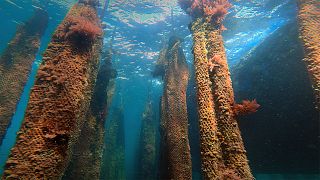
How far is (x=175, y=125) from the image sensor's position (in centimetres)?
596

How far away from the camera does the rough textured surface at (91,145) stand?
670 centimetres

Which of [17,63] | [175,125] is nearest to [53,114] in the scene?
[175,125]

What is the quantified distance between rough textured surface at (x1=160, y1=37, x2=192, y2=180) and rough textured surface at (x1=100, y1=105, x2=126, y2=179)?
6750 mm

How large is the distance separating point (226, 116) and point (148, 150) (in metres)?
9.36

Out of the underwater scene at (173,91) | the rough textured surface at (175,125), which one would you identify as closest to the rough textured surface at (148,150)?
the underwater scene at (173,91)

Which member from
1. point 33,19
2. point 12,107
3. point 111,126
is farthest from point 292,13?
point 12,107

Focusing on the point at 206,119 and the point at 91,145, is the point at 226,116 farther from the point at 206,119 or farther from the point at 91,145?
the point at 91,145

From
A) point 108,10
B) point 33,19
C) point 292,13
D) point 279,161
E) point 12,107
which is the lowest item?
point 279,161

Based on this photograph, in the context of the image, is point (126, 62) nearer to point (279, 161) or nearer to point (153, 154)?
point (153, 154)

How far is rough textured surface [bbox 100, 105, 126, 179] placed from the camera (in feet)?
40.0

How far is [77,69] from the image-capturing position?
4074mm

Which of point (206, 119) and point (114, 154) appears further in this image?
point (114, 154)

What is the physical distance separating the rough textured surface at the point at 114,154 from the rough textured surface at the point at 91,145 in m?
5.33

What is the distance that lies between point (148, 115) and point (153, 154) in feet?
8.61
